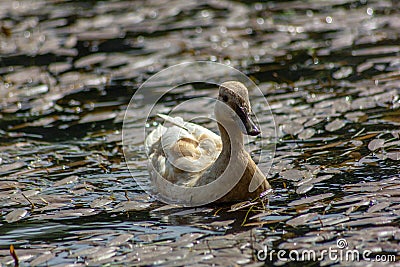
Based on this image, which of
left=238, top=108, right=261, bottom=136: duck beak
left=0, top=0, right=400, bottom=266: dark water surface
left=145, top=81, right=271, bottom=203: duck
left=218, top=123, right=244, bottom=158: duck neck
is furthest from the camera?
left=218, top=123, right=244, bottom=158: duck neck

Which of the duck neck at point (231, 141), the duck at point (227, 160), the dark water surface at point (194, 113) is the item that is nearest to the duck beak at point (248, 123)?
the duck at point (227, 160)

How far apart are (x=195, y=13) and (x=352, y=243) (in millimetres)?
7607

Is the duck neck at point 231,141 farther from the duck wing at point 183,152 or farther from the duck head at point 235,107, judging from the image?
the duck wing at point 183,152

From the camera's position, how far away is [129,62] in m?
10.4

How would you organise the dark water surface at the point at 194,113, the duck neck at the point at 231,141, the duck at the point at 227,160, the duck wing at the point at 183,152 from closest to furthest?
the dark water surface at the point at 194,113
the duck at the point at 227,160
the duck neck at the point at 231,141
the duck wing at the point at 183,152

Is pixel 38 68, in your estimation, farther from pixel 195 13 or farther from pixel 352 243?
pixel 352 243

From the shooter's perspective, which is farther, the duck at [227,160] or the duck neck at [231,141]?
the duck neck at [231,141]

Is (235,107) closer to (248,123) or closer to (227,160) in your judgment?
(248,123)

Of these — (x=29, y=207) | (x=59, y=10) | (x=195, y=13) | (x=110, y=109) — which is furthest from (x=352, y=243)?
(x=59, y=10)

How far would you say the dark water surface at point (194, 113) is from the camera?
546 centimetres

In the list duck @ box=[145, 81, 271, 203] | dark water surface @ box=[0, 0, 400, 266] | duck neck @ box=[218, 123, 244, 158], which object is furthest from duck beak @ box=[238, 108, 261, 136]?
dark water surface @ box=[0, 0, 400, 266]

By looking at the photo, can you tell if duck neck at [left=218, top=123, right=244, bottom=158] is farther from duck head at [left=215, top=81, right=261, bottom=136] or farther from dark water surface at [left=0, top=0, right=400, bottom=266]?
dark water surface at [left=0, top=0, right=400, bottom=266]

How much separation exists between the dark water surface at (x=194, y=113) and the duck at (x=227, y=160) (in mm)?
167

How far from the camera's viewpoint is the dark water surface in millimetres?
5457
